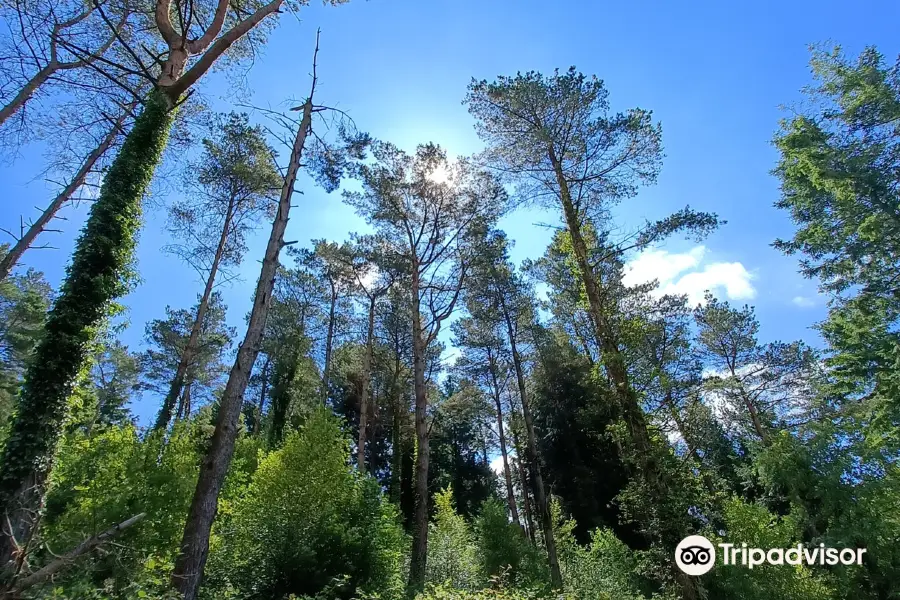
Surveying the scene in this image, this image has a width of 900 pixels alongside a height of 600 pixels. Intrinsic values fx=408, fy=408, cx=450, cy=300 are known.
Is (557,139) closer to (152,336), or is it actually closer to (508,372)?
(508,372)

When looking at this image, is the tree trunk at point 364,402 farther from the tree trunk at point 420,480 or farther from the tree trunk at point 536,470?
the tree trunk at point 536,470

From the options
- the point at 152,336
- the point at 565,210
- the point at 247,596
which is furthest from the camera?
the point at 152,336

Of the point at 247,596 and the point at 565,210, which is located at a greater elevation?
the point at 565,210

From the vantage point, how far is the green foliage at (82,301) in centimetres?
416

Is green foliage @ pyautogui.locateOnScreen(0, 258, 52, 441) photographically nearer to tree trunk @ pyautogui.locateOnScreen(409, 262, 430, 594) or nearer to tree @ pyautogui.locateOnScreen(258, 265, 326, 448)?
tree @ pyautogui.locateOnScreen(258, 265, 326, 448)

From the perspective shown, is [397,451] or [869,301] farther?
[397,451]

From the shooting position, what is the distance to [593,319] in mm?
8539

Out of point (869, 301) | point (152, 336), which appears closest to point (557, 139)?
point (869, 301)

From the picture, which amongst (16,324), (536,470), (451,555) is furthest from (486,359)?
(16,324)

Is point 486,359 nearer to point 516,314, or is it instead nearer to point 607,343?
point 516,314

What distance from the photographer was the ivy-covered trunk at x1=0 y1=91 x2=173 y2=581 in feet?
13.1

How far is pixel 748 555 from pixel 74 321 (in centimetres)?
1334

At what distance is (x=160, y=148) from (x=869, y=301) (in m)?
17.4

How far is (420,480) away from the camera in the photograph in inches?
361
